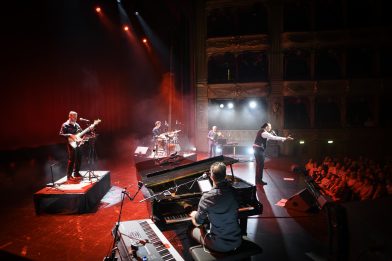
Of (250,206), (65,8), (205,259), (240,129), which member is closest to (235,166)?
(240,129)

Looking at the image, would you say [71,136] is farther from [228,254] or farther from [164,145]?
[228,254]

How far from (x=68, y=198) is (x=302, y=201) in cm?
659

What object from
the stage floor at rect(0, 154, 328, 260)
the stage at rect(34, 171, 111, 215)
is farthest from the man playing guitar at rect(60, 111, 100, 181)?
the stage floor at rect(0, 154, 328, 260)

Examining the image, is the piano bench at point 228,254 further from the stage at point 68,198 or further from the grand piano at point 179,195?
the stage at point 68,198

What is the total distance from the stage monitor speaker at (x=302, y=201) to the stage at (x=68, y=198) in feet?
18.7

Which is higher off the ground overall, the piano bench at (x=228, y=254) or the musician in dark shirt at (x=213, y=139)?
the musician in dark shirt at (x=213, y=139)

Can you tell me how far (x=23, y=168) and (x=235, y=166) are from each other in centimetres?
1062

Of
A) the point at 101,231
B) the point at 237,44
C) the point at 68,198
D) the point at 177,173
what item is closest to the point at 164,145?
the point at 68,198

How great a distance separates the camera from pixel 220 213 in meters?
3.77

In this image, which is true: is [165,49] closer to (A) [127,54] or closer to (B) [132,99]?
(A) [127,54]

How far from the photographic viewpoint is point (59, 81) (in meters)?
15.5

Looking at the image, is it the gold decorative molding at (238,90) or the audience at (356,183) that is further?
the gold decorative molding at (238,90)

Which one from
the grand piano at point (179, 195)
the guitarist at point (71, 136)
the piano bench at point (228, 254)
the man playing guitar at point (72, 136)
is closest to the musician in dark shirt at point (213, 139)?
the man playing guitar at point (72, 136)

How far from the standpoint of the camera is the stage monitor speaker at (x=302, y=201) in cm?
746
